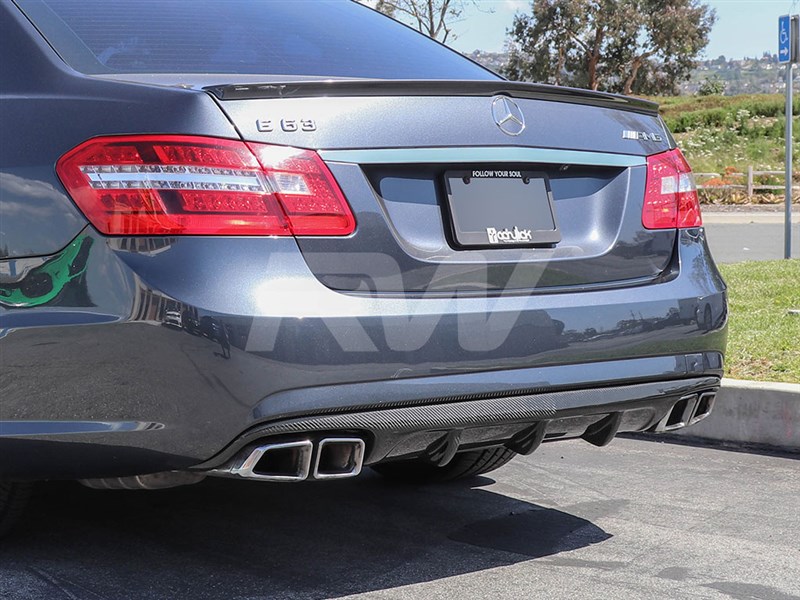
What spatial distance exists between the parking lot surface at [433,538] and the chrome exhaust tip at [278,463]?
48 cm

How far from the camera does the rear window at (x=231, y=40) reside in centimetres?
324

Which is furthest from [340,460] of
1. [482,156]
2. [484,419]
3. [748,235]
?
[748,235]

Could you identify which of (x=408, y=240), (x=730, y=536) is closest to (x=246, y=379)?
(x=408, y=240)

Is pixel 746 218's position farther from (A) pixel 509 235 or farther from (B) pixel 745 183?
(A) pixel 509 235

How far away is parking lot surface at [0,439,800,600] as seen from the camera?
3.25 metres

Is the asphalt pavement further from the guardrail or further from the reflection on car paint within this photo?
the reflection on car paint

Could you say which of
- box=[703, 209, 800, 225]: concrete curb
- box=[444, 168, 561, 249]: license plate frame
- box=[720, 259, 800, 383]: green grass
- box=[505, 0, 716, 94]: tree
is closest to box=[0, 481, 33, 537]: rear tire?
box=[444, 168, 561, 249]: license plate frame

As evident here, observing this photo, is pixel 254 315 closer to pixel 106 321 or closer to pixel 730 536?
pixel 106 321

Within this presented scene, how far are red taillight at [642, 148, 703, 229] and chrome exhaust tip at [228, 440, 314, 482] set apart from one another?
121cm

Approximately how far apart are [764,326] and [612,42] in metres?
48.4

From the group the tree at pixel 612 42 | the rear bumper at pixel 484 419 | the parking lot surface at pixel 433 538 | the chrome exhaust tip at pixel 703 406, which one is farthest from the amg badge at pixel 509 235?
the tree at pixel 612 42

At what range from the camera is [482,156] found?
3066 mm

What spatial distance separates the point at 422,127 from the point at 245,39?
82 cm

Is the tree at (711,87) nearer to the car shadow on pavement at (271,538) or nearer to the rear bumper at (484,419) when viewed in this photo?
the car shadow on pavement at (271,538)
